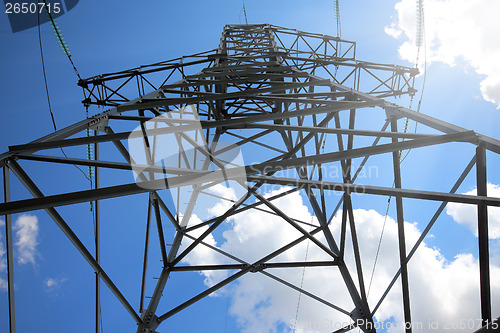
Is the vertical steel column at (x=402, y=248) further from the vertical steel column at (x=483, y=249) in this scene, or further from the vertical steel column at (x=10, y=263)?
the vertical steel column at (x=10, y=263)

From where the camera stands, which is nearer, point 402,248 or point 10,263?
point 10,263

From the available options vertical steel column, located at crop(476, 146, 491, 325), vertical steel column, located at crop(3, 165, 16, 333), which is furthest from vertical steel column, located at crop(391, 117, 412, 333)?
vertical steel column, located at crop(3, 165, 16, 333)

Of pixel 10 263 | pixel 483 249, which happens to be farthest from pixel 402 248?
pixel 10 263

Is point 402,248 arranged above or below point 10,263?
above

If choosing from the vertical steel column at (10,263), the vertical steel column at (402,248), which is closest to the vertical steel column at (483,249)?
the vertical steel column at (402,248)

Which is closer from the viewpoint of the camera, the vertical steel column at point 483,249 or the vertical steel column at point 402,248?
the vertical steel column at point 483,249

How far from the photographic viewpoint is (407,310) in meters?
3.81

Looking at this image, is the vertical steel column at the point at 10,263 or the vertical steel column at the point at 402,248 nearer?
the vertical steel column at the point at 10,263

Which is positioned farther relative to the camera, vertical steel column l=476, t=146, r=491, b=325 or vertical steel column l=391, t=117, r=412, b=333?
vertical steel column l=391, t=117, r=412, b=333

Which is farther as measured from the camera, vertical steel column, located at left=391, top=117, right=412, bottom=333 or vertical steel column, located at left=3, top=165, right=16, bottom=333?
vertical steel column, located at left=391, top=117, right=412, bottom=333

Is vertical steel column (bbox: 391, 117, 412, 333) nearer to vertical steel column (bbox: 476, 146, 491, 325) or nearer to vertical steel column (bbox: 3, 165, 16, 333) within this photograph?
vertical steel column (bbox: 476, 146, 491, 325)

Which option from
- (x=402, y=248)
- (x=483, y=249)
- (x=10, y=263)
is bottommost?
(x=10, y=263)

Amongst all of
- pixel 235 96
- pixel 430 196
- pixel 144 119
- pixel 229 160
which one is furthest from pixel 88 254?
pixel 229 160

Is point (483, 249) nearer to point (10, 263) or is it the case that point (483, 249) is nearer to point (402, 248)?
point (402, 248)
